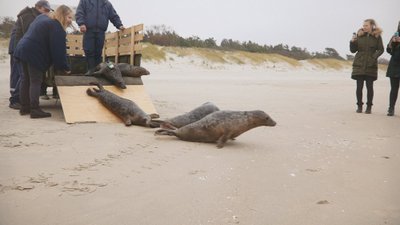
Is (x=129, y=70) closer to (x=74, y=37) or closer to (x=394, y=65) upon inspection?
(x=74, y=37)

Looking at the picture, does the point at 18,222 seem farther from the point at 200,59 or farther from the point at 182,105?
the point at 200,59

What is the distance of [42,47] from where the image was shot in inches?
229

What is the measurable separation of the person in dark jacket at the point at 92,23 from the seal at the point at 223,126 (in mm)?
3160

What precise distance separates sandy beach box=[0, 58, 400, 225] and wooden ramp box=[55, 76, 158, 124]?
244 mm

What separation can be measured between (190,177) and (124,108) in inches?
113

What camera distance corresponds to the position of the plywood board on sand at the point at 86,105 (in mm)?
5773

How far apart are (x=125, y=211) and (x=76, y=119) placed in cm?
348

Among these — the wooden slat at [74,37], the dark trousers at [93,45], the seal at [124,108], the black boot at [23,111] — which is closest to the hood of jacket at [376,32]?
the seal at [124,108]

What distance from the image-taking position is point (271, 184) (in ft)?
10.5

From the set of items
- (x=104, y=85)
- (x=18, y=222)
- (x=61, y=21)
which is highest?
(x=61, y=21)

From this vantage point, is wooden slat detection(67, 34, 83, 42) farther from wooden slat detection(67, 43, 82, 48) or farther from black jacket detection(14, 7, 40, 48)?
black jacket detection(14, 7, 40, 48)

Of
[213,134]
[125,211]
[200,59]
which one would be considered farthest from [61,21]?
[200,59]

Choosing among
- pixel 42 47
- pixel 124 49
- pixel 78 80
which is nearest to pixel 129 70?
pixel 78 80

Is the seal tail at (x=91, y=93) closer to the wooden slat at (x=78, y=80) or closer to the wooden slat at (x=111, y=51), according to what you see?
the wooden slat at (x=78, y=80)
